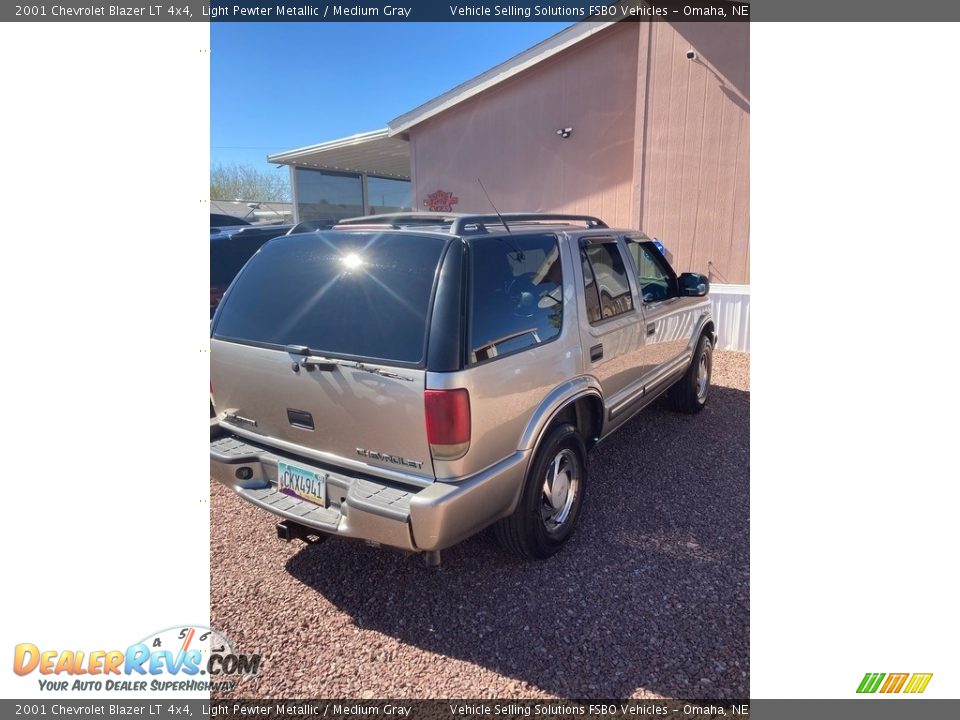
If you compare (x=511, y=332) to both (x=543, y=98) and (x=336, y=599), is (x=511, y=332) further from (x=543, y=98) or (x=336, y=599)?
(x=543, y=98)

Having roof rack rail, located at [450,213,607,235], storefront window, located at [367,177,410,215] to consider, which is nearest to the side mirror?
roof rack rail, located at [450,213,607,235]

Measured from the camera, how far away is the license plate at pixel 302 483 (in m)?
2.57

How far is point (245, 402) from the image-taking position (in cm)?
295

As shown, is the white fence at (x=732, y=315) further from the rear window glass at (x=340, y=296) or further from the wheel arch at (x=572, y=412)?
the rear window glass at (x=340, y=296)

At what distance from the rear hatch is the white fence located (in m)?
6.36

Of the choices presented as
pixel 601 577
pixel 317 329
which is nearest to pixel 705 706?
pixel 601 577

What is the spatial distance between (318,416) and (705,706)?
2.03 metres

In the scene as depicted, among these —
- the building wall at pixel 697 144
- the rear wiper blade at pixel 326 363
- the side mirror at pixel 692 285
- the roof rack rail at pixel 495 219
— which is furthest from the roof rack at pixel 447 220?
the building wall at pixel 697 144

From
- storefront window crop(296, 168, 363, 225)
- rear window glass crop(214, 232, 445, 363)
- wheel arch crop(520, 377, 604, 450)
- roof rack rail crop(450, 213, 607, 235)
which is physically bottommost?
wheel arch crop(520, 377, 604, 450)

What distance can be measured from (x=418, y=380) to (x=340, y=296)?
0.69 m

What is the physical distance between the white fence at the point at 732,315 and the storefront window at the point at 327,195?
1551 cm

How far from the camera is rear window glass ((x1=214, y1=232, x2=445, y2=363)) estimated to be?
8.13ft

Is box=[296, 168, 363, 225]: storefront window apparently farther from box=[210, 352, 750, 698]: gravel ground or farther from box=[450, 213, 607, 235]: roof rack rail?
box=[210, 352, 750, 698]: gravel ground
